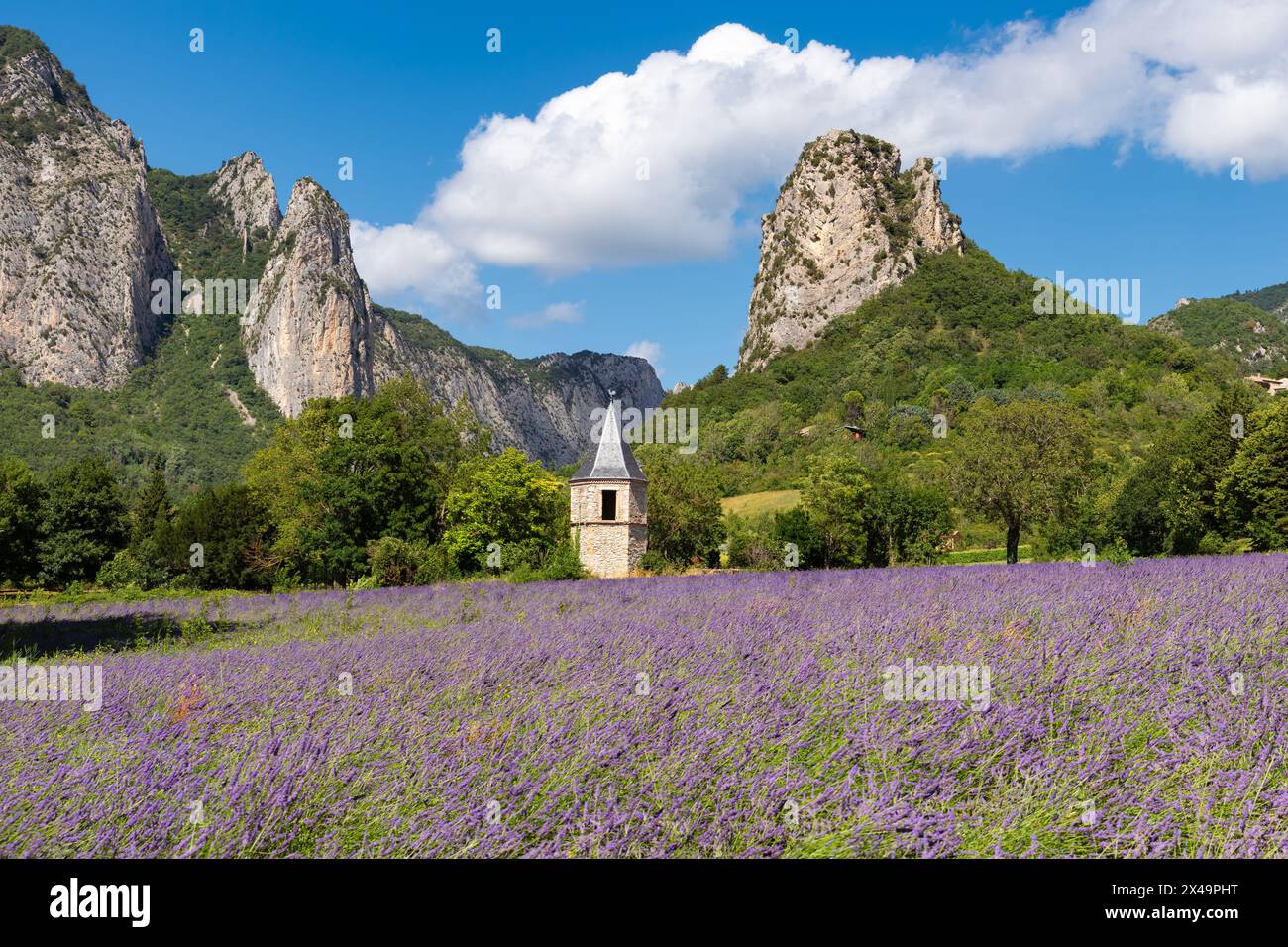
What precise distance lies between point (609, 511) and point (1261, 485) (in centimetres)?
2118

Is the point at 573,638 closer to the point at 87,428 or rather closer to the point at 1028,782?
the point at 1028,782

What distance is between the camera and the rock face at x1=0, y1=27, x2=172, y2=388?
391 feet

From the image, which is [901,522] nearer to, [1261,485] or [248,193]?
[1261,485]

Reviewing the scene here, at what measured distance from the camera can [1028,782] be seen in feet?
8.52

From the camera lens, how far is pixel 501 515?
3027cm

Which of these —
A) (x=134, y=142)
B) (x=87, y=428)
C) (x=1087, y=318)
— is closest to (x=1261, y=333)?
(x=1087, y=318)

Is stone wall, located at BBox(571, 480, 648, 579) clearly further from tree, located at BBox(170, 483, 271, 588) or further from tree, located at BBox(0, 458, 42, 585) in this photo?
tree, located at BBox(0, 458, 42, 585)

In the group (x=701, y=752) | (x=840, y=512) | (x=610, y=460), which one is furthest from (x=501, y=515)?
(x=701, y=752)

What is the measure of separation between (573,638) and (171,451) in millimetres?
119739

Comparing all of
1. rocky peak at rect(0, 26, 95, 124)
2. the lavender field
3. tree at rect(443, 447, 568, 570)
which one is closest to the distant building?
tree at rect(443, 447, 568, 570)

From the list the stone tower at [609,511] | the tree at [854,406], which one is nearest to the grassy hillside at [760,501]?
the tree at [854,406]

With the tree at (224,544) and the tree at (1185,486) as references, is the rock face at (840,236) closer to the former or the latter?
the tree at (1185,486)

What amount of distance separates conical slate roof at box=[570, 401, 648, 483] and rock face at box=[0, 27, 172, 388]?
12251 cm

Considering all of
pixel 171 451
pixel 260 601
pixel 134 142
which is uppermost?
pixel 134 142
